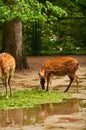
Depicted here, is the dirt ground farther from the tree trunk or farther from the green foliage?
the green foliage

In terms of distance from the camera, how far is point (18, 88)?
49.4 feet

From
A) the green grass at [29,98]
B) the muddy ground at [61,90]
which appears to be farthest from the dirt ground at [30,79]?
the green grass at [29,98]

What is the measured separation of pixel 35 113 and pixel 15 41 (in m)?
8.84

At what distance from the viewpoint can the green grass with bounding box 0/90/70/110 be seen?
1186cm

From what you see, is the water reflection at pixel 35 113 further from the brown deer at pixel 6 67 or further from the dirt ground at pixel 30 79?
the dirt ground at pixel 30 79

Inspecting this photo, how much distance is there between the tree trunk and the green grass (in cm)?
555

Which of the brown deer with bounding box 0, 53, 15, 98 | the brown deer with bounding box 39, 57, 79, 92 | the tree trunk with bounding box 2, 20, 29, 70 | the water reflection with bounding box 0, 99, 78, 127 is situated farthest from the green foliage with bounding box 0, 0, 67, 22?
the tree trunk with bounding box 2, 20, 29, 70

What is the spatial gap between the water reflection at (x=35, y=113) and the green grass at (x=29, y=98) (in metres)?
0.31

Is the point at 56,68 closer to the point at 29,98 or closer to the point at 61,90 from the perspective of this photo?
the point at 61,90

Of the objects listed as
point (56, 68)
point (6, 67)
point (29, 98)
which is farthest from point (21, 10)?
point (29, 98)

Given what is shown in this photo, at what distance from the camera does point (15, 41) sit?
19578 mm

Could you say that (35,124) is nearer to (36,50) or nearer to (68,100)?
(68,100)

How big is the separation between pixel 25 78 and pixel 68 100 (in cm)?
529

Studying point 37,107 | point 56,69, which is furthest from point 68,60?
point 37,107
